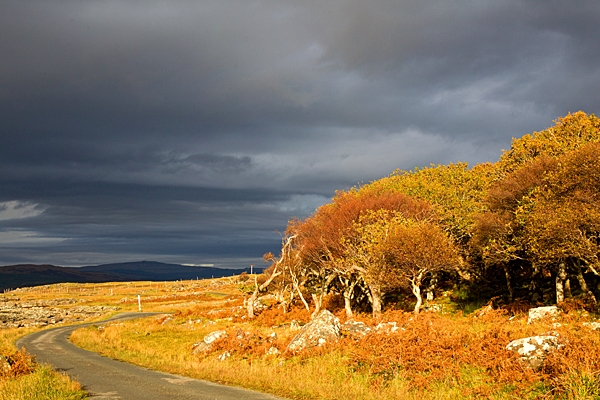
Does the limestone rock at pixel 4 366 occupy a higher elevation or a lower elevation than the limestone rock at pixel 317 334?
higher

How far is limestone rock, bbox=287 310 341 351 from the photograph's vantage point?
25.4 meters

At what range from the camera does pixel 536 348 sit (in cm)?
1745

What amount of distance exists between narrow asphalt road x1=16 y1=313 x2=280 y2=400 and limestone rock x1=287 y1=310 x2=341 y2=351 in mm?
6489

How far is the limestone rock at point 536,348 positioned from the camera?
16.9 m

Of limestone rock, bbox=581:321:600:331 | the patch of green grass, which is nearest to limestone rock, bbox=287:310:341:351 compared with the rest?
the patch of green grass

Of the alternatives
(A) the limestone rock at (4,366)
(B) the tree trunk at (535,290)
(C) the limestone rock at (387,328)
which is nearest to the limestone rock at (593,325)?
(C) the limestone rock at (387,328)

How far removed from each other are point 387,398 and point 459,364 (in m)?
4.70

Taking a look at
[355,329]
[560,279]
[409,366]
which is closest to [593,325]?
[560,279]

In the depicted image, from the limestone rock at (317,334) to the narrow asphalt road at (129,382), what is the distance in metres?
6.49

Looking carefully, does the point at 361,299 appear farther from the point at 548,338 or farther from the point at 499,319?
the point at 548,338

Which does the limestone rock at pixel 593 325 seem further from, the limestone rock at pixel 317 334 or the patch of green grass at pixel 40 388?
the patch of green grass at pixel 40 388

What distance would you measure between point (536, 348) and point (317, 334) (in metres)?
11.9

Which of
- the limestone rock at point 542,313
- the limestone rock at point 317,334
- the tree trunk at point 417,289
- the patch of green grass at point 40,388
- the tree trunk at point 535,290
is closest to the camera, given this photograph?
the patch of green grass at point 40,388

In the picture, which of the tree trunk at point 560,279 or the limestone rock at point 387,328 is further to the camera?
the tree trunk at point 560,279
